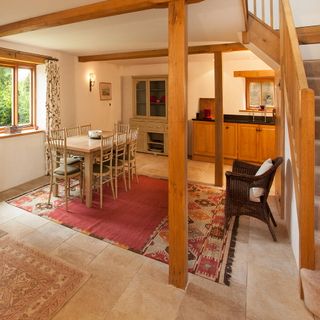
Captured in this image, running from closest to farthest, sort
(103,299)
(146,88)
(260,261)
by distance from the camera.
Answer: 1. (103,299)
2. (260,261)
3. (146,88)

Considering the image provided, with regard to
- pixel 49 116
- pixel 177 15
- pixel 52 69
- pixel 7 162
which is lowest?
pixel 7 162

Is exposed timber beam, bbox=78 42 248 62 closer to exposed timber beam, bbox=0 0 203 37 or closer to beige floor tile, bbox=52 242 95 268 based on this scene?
exposed timber beam, bbox=0 0 203 37

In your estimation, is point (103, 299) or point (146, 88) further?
point (146, 88)

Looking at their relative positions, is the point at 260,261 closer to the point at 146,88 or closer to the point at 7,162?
the point at 7,162

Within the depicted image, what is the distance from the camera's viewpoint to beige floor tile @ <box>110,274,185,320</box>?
5.98 feet

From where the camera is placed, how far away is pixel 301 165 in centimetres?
182

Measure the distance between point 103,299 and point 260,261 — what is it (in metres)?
1.43

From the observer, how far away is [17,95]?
4.55 metres

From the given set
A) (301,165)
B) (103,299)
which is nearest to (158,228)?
(103,299)

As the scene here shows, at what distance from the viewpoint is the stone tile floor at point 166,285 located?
1834 mm

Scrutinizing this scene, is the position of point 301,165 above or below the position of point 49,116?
below

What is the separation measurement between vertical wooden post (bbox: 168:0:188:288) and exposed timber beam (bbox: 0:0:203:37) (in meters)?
0.22

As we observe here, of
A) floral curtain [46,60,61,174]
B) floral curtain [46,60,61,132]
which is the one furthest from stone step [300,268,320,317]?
floral curtain [46,60,61,132]

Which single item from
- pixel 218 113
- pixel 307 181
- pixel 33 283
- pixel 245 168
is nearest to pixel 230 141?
pixel 218 113
